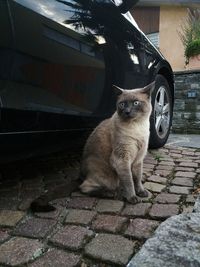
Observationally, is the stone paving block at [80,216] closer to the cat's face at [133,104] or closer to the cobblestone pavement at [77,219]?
the cobblestone pavement at [77,219]

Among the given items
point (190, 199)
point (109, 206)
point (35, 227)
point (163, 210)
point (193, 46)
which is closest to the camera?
point (35, 227)

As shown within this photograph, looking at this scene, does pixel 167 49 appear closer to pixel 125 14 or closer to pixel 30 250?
pixel 125 14

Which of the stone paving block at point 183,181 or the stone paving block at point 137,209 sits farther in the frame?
the stone paving block at point 183,181

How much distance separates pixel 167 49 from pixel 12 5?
41.0 feet

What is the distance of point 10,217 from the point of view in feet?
8.45

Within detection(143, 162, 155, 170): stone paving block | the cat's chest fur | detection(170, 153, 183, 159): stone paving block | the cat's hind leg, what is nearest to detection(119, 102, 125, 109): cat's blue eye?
the cat's chest fur

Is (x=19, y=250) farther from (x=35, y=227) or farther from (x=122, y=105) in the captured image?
(x=122, y=105)

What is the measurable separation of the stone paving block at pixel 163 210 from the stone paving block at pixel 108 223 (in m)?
0.22

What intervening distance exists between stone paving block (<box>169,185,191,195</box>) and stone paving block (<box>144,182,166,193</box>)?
0.27 feet

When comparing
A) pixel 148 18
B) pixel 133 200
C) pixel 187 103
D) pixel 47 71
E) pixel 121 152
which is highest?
pixel 148 18

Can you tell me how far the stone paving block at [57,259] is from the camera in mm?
1972

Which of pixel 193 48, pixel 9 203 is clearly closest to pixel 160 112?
pixel 9 203

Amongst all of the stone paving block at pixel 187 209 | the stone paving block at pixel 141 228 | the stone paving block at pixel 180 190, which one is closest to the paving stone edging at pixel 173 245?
the stone paving block at pixel 141 228

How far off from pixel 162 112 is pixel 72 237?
2.83 m
